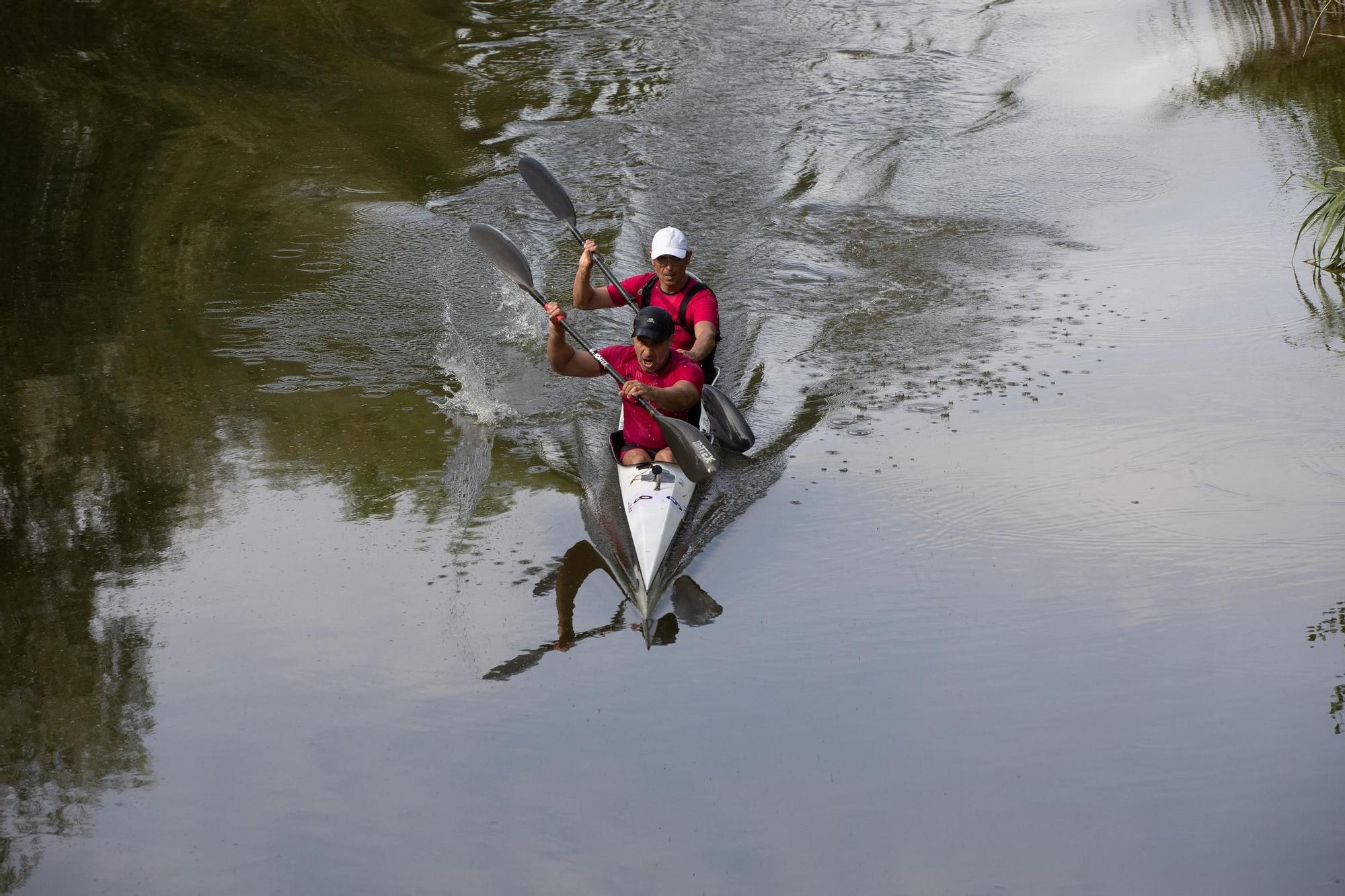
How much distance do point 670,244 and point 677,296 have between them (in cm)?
42

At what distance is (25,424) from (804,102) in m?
10.1

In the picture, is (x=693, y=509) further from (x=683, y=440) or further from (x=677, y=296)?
(x=677, y=296)

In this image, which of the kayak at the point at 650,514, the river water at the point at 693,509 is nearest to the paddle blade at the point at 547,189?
the river water at the point at 693,509

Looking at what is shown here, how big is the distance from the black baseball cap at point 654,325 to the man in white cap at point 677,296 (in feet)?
2.47

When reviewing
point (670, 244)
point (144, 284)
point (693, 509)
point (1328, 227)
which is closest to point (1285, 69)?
point (1328, 227)

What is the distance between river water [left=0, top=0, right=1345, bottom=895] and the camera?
4781mm

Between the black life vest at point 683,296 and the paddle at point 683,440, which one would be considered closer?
the paddle at point 683,440

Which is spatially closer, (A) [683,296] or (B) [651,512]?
(B) [651,512]

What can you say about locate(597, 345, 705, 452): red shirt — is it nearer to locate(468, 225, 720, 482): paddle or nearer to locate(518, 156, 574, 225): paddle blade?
locate(468, 225, 720, 482): paddle

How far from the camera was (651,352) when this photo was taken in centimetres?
707

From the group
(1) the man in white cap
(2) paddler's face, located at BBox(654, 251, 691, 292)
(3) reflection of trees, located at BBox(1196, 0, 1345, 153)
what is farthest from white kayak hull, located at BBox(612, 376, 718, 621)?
(3) reflection of trees, located at BBox(1196, 0, 1345, 153)

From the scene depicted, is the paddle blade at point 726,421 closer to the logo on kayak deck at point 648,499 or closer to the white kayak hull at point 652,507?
the white kayak hull at point 652,507

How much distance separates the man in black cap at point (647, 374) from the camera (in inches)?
276

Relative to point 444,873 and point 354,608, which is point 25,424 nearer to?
point 354,608
